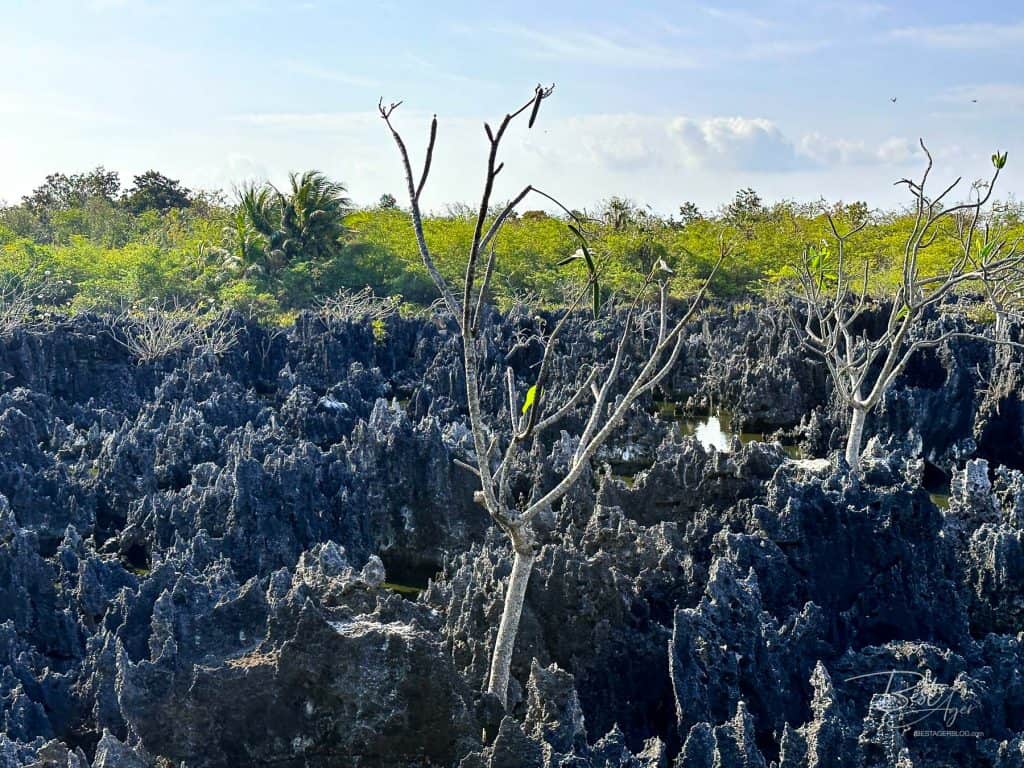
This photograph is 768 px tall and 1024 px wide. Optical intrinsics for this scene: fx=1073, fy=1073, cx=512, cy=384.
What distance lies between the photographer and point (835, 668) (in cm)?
620

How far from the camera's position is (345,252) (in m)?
33.4

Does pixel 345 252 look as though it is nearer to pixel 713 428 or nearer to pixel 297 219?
pixel 297 219

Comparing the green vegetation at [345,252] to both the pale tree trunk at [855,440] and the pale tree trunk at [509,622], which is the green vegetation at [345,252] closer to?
the pale tree trunk at [855,440]

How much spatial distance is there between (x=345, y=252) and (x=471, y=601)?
27.5 m

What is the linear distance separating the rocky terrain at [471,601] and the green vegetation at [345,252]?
15477 mm

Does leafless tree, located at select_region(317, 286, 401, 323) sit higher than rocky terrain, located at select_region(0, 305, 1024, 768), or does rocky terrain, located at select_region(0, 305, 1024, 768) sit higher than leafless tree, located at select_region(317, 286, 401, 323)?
leafless tree, located at select_region(317, 286, 401, 323)

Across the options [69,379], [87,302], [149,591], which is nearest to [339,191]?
[87,302]

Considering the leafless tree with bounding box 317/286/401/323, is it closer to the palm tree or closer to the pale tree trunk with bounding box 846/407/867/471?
the palm tree

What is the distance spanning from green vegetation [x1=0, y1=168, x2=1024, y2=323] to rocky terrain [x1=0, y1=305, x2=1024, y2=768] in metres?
15.5

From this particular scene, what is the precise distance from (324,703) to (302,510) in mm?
4841

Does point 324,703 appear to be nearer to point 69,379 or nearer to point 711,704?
point 711,704

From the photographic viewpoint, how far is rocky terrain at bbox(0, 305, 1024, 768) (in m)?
5.01

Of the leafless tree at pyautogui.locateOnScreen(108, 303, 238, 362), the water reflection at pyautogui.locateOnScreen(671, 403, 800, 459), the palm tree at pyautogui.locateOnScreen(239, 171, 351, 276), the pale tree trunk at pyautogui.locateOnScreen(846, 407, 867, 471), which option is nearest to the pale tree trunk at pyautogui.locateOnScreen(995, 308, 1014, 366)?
the water reflection at pyautogui.locateOnScreen(671, 403, 800, 459)

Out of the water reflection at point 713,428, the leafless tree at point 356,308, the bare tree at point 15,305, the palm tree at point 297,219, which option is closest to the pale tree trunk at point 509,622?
the water reflection at point 713,428
